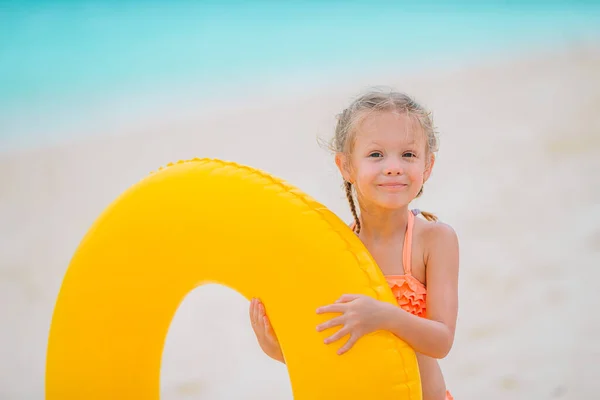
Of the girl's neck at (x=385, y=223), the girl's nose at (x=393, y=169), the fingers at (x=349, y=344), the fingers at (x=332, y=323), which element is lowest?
the fingers at (x=349, y=344)

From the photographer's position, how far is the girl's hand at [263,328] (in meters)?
1.92

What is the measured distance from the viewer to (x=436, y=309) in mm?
1896

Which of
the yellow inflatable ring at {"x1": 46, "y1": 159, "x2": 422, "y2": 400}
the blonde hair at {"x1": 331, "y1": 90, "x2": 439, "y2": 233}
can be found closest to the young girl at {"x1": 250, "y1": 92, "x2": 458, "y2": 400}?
the blonde hair at {"x1": 331, "y1": 90, "x2": 439, "y2": 233}

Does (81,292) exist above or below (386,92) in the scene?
below

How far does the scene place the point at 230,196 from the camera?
1.99m

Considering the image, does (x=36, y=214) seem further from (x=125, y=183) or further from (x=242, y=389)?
(x=242, y=389)

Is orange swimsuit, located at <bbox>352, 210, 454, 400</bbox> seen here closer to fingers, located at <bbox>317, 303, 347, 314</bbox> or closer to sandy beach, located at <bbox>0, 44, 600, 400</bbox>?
fingers, located at <bbox>317, 303, 347, 314</bbox>

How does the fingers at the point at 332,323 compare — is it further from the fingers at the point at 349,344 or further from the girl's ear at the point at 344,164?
the girl's ear at the point at 344,164

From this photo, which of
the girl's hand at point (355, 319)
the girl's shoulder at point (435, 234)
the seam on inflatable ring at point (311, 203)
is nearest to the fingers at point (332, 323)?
the girl's hand at point (355, 319)

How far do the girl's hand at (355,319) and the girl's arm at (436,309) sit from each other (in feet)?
0.07

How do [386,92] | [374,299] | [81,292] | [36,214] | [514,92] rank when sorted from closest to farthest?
[374,299], [386,92], [81,292], [36,214], [514,92]

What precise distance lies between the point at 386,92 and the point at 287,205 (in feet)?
1.47

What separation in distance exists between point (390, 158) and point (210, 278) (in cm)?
60

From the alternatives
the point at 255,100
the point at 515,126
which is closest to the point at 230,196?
the point at 515,126
